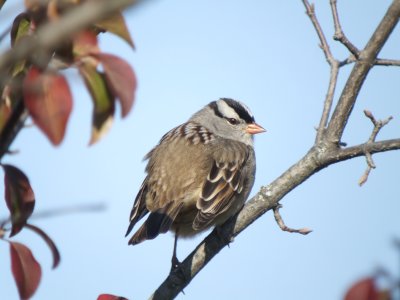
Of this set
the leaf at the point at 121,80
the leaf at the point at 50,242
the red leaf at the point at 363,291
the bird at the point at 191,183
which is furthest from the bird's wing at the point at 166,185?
the red leaf at the point at 363,291

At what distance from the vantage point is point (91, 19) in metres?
1.24

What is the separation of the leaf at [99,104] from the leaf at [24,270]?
2.11 ft

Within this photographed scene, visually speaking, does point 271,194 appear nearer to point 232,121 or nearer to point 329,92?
point 329,92

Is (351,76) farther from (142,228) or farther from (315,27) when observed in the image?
(142,228)

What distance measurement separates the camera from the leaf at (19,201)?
2299 millimetres

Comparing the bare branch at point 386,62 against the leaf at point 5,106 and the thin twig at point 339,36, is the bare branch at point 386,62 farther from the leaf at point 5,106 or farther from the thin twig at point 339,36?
the leaf at point 5,106

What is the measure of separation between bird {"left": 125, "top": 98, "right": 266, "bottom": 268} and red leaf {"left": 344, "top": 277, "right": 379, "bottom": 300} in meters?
3.20

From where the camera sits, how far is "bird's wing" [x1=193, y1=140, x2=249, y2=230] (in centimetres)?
518

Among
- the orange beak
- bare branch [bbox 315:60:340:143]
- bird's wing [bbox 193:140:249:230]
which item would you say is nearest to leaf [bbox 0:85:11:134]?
bare branch [bbox 315:60:340:143]

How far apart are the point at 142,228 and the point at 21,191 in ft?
9.05

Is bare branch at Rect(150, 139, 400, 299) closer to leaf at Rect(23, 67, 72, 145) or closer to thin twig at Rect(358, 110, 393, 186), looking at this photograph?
thin twig at Rect(358, 110, 393, 186)

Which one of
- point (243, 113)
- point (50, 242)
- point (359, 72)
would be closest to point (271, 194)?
point (359, 72)

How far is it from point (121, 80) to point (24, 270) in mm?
837

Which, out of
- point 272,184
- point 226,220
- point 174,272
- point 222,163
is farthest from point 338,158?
point 222,163
